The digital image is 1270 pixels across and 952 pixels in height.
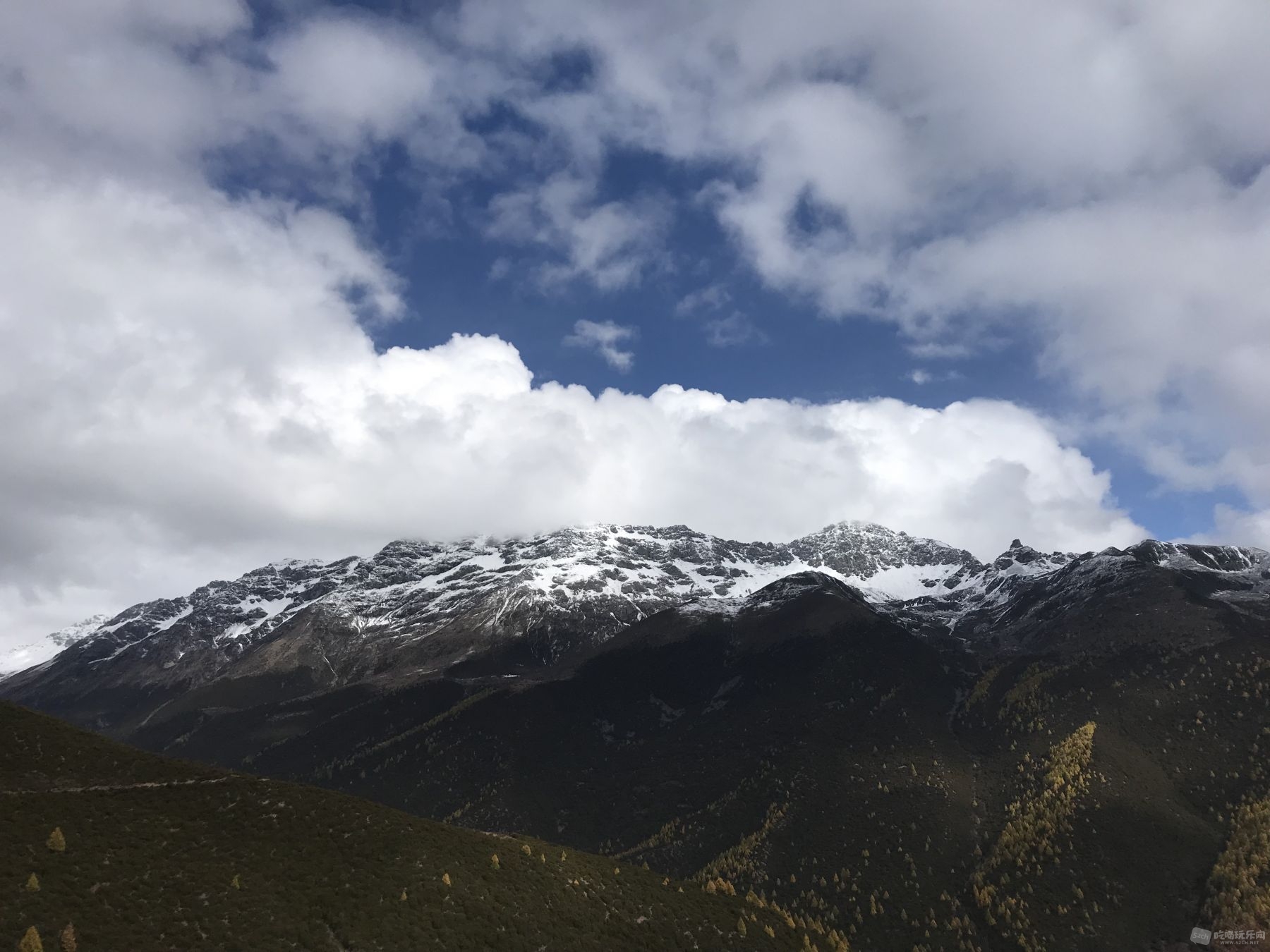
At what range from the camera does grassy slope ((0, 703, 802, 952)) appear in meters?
67.5

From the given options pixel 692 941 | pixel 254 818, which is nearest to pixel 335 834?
pixel 254 818

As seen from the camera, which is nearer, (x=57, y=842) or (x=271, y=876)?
(x=57, y=842)

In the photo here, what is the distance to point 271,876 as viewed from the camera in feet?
263

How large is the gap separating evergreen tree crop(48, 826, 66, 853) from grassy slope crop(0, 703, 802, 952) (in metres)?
0.92

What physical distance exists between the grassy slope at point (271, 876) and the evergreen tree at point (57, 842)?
0.92 meters

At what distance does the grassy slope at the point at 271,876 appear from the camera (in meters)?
67.5

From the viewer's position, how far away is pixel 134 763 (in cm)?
9625

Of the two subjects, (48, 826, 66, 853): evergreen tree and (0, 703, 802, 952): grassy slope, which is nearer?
(0, 703, 802, 952): grassy slope

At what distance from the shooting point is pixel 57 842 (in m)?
71.6

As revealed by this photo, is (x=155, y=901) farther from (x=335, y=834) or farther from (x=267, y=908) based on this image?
(x=335, y=834)

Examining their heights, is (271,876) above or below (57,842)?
below

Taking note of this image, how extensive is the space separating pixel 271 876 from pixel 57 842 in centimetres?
2051

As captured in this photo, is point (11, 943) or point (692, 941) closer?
point (11, 943)

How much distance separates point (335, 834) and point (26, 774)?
35.9m
